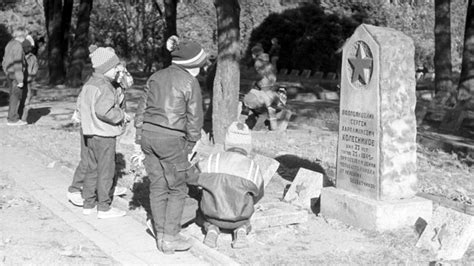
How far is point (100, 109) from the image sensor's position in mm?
7137

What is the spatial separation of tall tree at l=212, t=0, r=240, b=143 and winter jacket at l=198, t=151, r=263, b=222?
5257mm

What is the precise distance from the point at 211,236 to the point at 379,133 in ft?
6.70

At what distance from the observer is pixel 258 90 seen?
13.8 metres

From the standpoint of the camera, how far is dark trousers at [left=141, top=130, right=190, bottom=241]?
6.11 meters

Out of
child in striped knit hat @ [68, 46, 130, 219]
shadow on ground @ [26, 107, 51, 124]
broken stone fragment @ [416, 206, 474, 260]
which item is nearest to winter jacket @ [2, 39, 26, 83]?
shadow on ground @ [26, 107, 51, 124]

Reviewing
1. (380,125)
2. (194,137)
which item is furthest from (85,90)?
(380,125)

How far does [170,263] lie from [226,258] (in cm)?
46

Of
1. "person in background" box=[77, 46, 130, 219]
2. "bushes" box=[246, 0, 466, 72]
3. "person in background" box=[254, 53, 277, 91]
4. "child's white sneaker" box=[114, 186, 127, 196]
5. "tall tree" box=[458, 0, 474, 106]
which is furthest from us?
"bushes" box=[246, 0, 466, 72]

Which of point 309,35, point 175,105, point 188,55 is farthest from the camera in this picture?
point 309,35

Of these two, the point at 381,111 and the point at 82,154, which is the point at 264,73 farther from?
the point at 381,111

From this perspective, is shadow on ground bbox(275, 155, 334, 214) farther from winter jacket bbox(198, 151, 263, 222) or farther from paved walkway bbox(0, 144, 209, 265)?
paved walkway bbox(0, 144, 209, 265)

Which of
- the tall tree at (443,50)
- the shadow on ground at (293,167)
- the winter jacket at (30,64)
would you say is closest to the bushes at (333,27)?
the tall tree at (443,50)

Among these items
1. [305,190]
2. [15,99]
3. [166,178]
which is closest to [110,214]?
[166,178]

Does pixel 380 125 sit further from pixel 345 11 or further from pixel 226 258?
pixel 345 11
